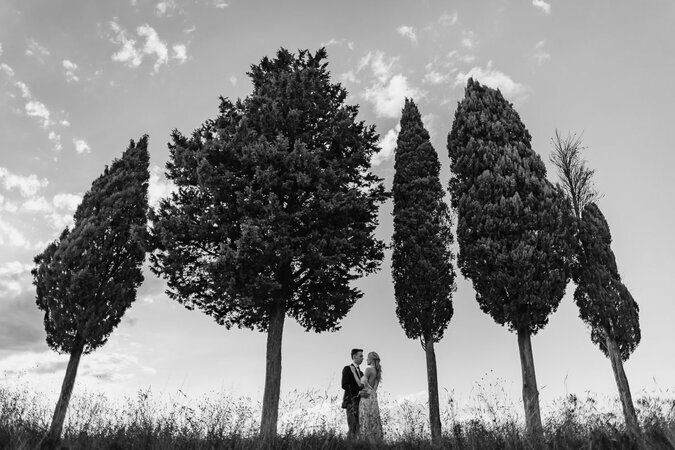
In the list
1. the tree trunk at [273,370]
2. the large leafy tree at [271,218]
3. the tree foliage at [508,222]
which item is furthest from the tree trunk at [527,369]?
the tree trunk at [273,370]

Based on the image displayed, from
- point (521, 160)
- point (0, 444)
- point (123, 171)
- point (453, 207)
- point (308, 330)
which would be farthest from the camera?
point (123, 171)

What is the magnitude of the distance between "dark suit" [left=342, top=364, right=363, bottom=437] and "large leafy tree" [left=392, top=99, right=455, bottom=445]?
23.0 feet

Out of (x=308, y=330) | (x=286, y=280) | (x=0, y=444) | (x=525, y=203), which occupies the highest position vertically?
(x=525, y=203)

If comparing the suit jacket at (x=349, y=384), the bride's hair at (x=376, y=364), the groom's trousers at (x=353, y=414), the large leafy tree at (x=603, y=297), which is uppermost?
the large leafy tree at (x=603, y=297)

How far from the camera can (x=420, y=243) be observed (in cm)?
1830

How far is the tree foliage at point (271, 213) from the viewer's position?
1312 centimetres

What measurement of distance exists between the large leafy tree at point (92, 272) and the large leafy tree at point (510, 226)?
11.6 m

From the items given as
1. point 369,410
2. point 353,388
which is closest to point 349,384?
point 353,388

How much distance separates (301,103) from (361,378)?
9761mm

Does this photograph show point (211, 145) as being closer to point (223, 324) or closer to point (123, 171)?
point (223, 324)

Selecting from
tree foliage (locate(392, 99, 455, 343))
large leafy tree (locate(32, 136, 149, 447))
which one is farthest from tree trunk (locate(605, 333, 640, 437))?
large leafy tree (locate(32, 136, 149, 447))

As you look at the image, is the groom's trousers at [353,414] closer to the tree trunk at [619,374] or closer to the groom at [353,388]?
the groom at [353,388]

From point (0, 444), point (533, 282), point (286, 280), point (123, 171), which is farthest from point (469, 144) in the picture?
point (0, 444)

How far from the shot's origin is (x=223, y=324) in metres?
14.7
